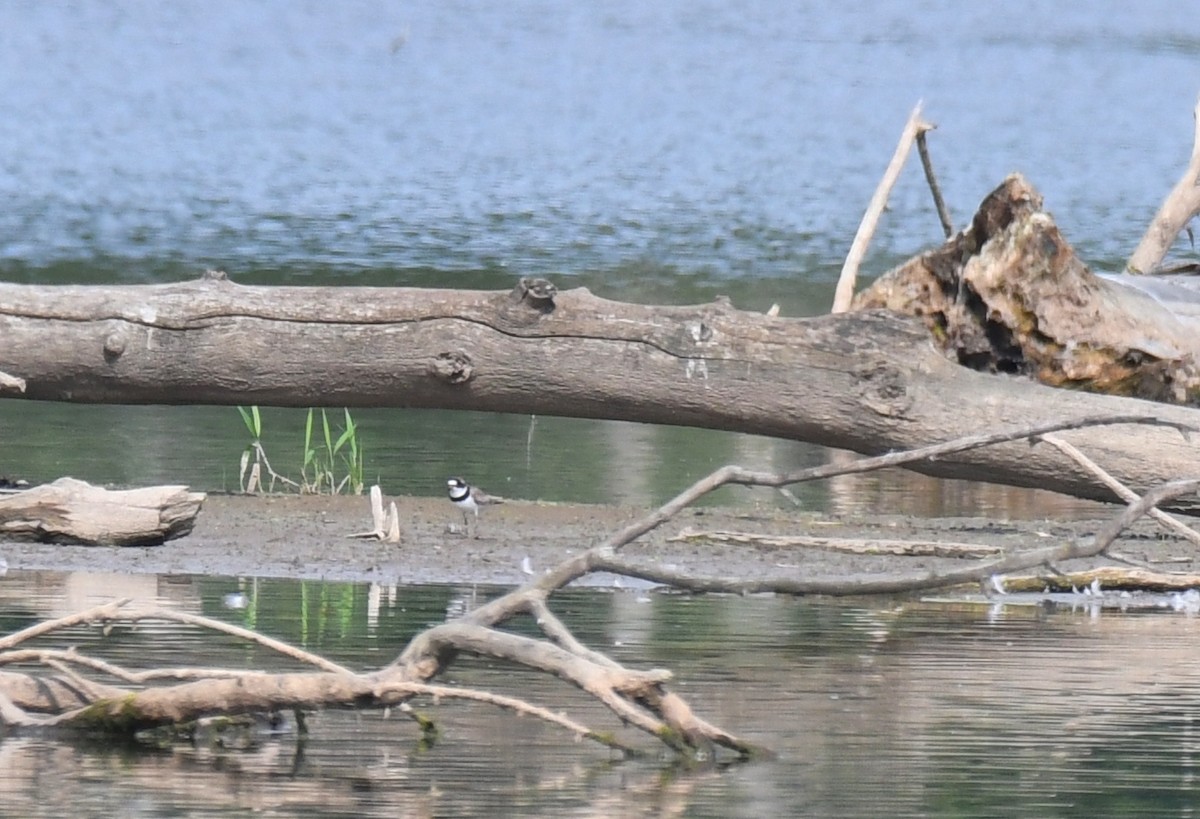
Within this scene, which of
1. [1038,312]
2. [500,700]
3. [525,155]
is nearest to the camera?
[500,700]

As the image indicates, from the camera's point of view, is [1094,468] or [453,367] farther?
[453,367]

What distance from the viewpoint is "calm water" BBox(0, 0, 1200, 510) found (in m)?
13.0

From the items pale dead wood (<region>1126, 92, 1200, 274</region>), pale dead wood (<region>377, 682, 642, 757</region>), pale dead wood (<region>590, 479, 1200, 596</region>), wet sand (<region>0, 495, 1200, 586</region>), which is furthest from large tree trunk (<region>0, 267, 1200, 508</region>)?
pale dead wood (<region>377, 682, 642, 757</region>)

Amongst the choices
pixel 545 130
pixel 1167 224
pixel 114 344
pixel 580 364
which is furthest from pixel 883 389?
pixel 545 130

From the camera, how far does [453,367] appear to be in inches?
386

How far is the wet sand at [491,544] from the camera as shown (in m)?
8.96

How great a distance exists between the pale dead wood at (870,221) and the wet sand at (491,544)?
1.24 m

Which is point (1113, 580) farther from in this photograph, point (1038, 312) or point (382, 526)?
point (382, 526)

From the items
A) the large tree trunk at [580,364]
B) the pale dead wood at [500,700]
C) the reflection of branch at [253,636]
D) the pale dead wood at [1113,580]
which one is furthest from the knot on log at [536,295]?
the pale dead wood at [500,700]

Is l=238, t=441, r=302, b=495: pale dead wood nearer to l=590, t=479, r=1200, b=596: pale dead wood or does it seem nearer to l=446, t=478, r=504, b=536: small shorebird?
l=446, t=478, r=504, b=536: small shorebird

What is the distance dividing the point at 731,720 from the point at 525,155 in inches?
962

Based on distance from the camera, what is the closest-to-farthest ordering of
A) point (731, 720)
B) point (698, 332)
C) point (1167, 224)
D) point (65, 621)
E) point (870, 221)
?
point (65, 621), point (731, 720), point (698, 332), point (870, 221), point (1167, 224)

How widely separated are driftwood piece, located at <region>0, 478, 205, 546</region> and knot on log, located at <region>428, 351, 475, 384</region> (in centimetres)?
178

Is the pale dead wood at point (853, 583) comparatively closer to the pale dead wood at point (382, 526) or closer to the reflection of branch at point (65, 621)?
the reflection of branch at point (65, 621)
